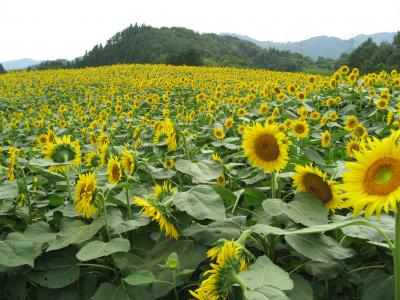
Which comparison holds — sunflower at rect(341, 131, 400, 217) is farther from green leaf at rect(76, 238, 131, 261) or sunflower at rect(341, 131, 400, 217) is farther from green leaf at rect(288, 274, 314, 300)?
green leaf at rect(76, 238, 131, 261)

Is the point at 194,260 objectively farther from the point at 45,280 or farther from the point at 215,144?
the point at 215,144

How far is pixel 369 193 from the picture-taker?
104cm

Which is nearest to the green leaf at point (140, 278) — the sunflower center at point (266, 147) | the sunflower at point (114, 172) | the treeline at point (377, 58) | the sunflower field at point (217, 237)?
the sunflower field at point (217, 237)

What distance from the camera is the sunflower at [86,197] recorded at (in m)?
1.47

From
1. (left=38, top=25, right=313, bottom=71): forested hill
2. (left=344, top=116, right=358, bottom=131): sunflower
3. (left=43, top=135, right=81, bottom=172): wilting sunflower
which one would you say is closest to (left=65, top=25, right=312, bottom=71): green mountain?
(left=38, top=25, right=313, bottom=71): forested hill

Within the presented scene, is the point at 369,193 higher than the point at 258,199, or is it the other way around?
the point at 369,193

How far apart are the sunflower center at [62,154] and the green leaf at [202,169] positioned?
600mm

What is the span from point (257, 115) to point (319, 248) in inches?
156

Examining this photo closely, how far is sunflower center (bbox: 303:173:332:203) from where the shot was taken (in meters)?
1.45

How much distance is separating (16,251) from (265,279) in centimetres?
83

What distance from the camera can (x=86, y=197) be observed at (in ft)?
4.84

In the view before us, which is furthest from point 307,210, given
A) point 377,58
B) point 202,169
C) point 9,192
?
point 377,58

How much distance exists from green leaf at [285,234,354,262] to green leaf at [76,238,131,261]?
0.54 meters

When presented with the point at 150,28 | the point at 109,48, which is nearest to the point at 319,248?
the point at 109,48
